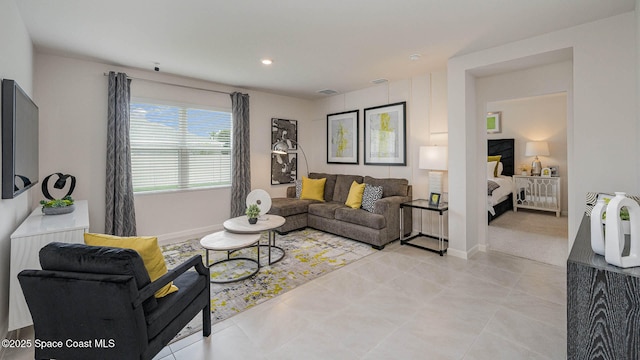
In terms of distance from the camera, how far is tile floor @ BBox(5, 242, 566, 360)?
6.29 feet

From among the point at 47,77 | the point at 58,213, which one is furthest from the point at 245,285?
the point at 47,77

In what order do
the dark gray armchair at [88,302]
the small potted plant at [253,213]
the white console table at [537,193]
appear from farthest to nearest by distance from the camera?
the white console table at [537,193] → the small potted plant at [253,213] → the dark gray armchair at [88,302]

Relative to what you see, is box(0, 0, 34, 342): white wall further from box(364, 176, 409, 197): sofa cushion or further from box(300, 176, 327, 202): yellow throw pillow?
box(364, 176, 409, 197): sofa cushion

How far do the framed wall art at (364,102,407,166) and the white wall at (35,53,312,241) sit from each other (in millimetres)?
2584

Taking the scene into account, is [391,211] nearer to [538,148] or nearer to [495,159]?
[495,159]

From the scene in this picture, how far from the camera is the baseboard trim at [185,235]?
169 inches

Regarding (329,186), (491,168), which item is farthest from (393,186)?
(491,168)

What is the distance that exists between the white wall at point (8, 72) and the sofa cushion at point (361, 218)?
351 centimetres

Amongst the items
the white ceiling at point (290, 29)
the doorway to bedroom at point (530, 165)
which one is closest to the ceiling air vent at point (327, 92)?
the white ceiling at point (290, 29)

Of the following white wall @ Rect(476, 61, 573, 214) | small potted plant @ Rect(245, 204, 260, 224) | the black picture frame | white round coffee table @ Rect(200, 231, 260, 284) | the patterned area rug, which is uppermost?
white wall @ Rect(476, 61, 573, 214)

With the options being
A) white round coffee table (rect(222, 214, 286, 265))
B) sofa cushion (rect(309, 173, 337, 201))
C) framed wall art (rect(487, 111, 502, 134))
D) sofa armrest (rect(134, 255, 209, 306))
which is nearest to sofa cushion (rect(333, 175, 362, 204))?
sofa cushion (rect(309, 173, 337, 201))

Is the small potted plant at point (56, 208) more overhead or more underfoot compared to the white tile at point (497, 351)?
more overhead

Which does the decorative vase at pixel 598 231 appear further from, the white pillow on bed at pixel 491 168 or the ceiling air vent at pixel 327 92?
the white pillow on bed at pixel 491 168

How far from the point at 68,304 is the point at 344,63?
3.54 meters
